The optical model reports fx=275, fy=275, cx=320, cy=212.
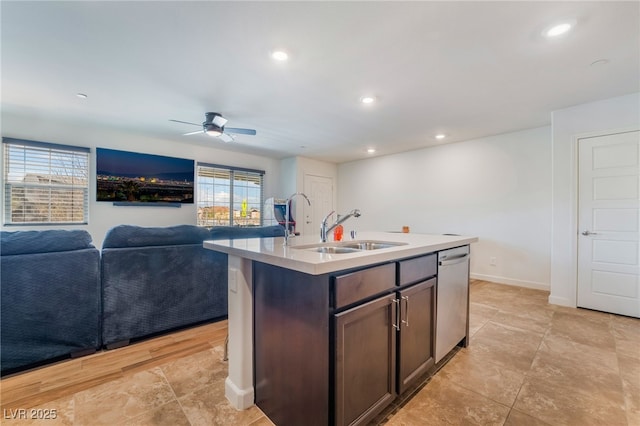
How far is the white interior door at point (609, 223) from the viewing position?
9.89 feet

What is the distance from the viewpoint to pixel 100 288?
89.5 inches

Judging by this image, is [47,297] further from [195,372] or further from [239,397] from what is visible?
[239,397]

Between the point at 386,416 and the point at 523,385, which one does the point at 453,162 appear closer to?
the point at 523,385

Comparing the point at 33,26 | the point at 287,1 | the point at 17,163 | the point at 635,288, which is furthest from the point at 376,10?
the point at 17,163

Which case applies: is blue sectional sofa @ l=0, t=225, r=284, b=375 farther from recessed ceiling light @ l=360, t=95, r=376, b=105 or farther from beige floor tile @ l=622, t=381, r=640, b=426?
beige floor tile @ l=622, t=381, r=640, b=426

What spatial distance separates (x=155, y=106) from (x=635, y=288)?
5.95 meters

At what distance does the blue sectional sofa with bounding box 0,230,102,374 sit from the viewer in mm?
1923

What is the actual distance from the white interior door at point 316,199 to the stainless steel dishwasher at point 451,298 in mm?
4630

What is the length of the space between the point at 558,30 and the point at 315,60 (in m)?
1.81

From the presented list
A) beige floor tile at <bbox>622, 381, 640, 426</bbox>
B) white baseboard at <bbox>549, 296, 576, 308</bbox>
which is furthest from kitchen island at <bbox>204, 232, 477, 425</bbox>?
white baseboard at <bbox>549, 296, 576, 308</bbox>

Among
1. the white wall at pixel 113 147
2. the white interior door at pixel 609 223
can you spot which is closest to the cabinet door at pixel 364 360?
the white interior door at pixel 609 223

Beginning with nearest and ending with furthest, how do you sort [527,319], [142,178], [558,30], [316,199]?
[558,30] → [527,319] → [142,178] → [316,199]

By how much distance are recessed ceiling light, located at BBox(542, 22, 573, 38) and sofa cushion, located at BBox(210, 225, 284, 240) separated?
295 centimetres

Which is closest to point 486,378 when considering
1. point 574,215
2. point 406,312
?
point 406,312
